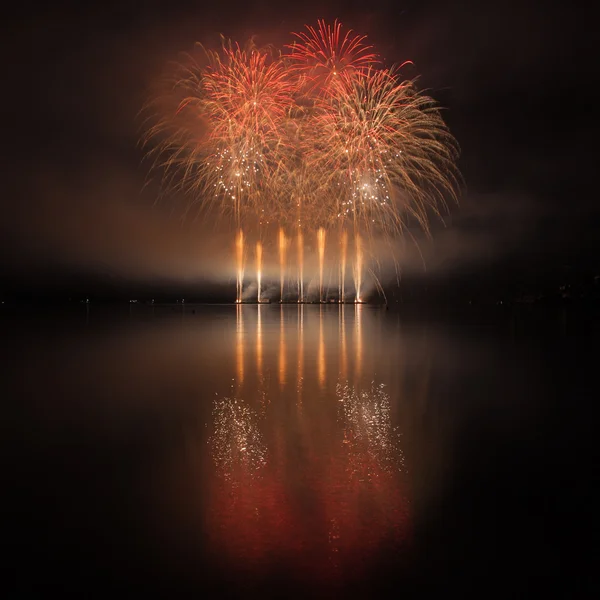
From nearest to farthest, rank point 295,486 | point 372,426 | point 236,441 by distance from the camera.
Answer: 1. point 295,486
2. point 236,441
3. point 372,426

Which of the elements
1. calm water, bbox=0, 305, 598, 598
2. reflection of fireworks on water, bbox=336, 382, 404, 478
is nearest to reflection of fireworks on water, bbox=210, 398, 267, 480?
calm water, bbox=0, 305, 598, 598

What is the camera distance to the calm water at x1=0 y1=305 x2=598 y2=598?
181 inches

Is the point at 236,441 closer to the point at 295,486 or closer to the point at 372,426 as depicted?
the point at 295,486

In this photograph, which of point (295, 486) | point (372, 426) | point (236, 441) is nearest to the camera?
point (295, 486)

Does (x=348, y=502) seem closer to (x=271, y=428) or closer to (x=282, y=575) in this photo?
(x=282, y=575)

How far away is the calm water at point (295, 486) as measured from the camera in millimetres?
4609

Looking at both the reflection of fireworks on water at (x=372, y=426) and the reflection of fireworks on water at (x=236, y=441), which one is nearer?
the reflection of fireworks on water at (x=236, y=441)

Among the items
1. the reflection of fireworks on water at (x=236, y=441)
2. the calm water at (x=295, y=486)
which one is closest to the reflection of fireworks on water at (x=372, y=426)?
the calm water at (x=295, y=486)

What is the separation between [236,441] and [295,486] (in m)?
2.14

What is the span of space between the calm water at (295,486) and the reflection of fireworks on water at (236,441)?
0.13 ft

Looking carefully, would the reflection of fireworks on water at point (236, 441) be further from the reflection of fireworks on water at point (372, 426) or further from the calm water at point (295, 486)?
the reflection of fireworks on water at point (372, 426)

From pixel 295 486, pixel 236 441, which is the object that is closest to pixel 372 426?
pixel 236 441

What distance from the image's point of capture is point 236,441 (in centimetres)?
835

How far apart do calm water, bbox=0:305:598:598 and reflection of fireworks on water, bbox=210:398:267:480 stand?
0.04m
